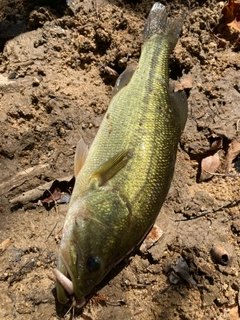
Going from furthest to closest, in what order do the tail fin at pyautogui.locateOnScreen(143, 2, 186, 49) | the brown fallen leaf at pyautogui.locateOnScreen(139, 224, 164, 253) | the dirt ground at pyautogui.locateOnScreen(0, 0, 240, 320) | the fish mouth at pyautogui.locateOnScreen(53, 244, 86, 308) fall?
the tail fin at pyautogui.locateOnScreen(143, 2, 186, 49) → the brown fallen leaf at pyautogui.locateOnScreen(139, 224, 164, 253) → the dirt ground at pyautogui.locateOnScreen(0, 0, 240, 320) → the fish mouth at pyautogui.locateOnScreen(53, 244, 86, 308)

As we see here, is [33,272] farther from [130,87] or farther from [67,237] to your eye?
[130,87]

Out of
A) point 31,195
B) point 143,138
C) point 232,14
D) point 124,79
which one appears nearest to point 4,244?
point 31,195

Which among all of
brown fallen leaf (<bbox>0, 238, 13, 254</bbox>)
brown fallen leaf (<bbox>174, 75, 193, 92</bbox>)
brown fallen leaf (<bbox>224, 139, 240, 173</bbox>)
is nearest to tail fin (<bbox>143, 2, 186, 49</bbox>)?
brown fallen leaf (<bbox>174, 75, 193, 92</bbox>)

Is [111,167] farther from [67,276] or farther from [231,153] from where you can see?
[231,153]

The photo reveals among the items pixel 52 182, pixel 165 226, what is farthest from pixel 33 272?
pixel 165 226

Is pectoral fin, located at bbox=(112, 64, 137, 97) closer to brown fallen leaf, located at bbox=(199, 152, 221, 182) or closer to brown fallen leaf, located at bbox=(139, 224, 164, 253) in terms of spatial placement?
brown fallen leaf, located at bbox=(199, 152, 221, 182)

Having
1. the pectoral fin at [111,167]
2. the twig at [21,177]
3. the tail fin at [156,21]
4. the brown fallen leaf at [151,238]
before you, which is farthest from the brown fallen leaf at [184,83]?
the twig at [21,177]
